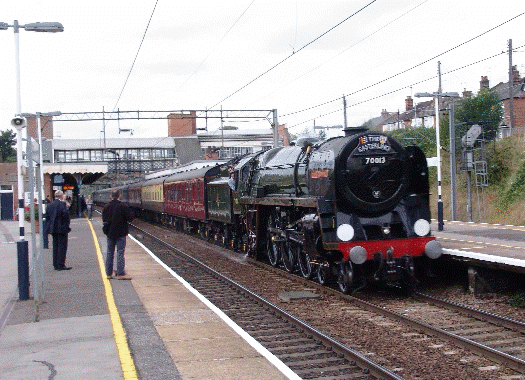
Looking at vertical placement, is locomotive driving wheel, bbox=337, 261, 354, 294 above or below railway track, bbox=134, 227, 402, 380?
above

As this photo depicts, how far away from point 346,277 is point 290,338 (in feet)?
9.92

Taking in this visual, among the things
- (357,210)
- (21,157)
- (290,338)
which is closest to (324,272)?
(357,210)

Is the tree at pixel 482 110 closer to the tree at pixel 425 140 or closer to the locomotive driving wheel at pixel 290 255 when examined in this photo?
the tree at pixel 425 140

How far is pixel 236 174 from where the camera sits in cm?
1842

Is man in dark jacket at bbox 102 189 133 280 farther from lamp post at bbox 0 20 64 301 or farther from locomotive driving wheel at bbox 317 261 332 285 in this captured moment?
locomotive driving wheel at bbox 317 261 332 285

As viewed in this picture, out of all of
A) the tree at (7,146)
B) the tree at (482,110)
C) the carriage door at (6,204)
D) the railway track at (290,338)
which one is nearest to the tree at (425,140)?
the tree at (482,110)

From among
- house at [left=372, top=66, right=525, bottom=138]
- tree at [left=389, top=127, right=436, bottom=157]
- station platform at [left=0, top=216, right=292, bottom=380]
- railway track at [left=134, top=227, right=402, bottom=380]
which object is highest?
house at [left=372, top=66, right=525, bottom=138]

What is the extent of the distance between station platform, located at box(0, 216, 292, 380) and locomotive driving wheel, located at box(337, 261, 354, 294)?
252 centimetres

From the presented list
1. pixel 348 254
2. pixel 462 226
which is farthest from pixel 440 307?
pixel 462 226

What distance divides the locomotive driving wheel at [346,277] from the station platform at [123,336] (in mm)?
2521

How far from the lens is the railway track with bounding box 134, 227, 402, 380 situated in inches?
249

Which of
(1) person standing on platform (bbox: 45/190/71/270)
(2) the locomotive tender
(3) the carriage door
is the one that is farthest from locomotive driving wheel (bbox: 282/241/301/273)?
(3) the carriage door

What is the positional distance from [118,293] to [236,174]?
8203 mm

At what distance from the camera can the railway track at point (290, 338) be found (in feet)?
20.7
